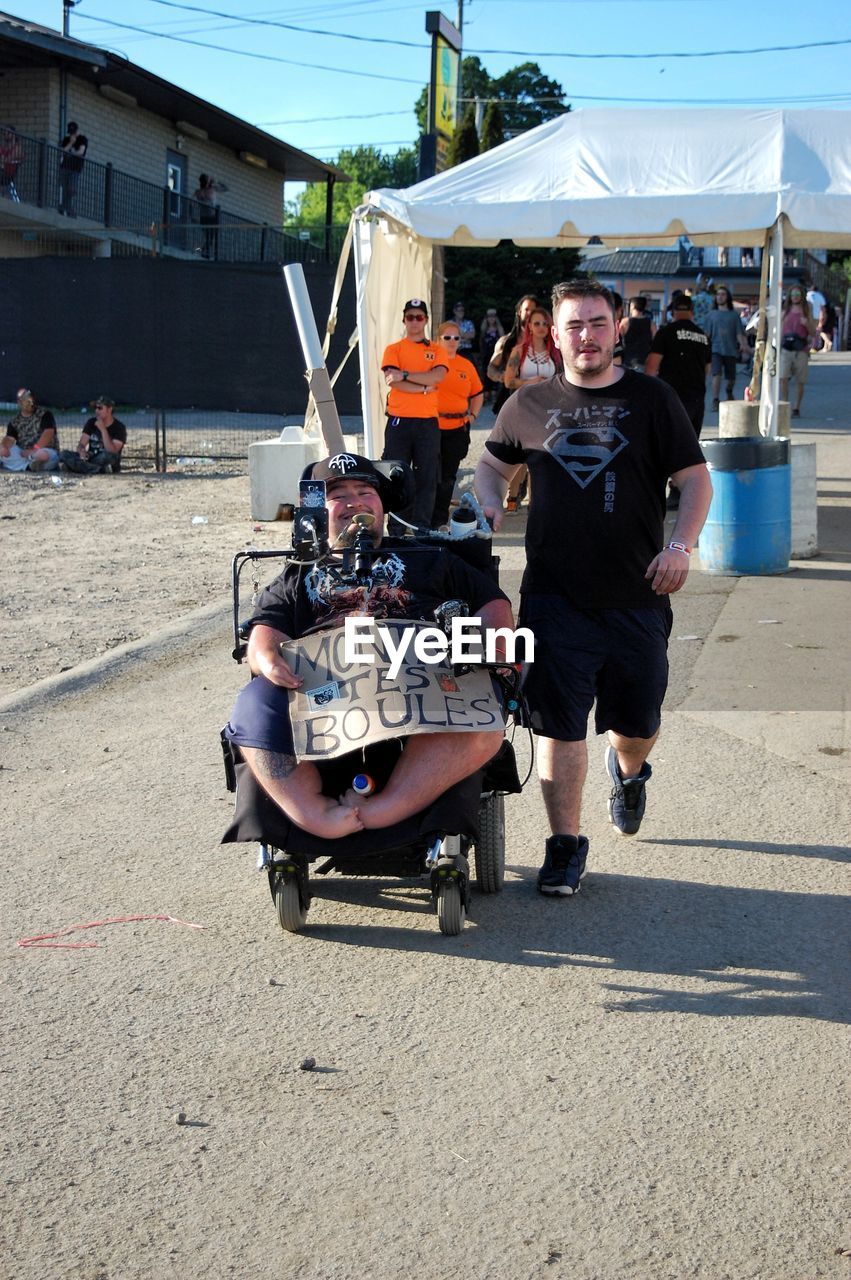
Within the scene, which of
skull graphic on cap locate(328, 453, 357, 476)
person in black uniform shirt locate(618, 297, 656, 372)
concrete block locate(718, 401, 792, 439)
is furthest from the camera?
person in black uniform shirt locate(618, 297, 656, 372)

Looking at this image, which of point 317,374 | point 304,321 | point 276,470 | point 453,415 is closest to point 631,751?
point 317,374

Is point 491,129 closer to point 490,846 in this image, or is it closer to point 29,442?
point 29,442

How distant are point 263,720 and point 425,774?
0.51m

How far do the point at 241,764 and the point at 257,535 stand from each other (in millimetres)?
8428

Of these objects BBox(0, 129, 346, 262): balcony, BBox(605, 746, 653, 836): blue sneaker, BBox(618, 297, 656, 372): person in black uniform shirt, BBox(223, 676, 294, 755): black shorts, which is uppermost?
BBox(0, 129, 346, 262): balcony

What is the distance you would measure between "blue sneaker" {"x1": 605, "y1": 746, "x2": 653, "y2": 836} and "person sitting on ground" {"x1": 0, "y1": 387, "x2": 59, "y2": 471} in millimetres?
13707

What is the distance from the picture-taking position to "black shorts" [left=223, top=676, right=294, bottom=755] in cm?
438

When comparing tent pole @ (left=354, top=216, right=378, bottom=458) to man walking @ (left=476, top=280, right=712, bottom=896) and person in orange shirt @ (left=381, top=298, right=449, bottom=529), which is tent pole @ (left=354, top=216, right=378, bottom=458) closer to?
person in orange shirt @ (left=381, top=298, right=449, bottom=529)

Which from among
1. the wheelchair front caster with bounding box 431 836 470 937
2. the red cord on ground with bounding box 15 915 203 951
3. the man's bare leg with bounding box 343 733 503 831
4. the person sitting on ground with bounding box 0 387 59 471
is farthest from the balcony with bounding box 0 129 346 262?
the wheelchair front caster with bounding box 431 836 470 937

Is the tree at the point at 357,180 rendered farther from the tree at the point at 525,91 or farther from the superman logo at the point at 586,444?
the superman logo at the point at 586,444

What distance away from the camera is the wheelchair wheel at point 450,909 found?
437 cm

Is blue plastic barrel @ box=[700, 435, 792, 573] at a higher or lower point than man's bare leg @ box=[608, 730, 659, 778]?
higher

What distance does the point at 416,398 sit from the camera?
38.9ft

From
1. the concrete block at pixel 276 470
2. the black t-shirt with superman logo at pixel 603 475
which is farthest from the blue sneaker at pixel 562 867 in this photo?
the concrete block at pixel 276 470
